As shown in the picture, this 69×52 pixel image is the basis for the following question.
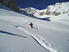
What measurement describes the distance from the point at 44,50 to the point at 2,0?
43300mm

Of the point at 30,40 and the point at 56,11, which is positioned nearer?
the point at 30,40

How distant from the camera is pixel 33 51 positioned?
6047mm

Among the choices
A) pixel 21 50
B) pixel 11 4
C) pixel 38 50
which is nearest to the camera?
pixel 21 50

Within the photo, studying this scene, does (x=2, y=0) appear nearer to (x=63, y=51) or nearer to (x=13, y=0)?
(x=13, y=0)

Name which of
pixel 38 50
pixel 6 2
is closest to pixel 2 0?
pixel 6 2

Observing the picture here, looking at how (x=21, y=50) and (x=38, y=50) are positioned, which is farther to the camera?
(x=38, y=50)

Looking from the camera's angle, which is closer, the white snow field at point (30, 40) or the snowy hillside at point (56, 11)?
the white snow field at point (30, 40)

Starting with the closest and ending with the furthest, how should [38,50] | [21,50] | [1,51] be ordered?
[1,51], [21,50], [38,50]

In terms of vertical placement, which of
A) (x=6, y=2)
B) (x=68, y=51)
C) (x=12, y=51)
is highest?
(x=6, y=2)

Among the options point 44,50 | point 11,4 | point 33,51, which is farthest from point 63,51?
point 11,4

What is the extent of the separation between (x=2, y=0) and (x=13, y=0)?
13.7 ft

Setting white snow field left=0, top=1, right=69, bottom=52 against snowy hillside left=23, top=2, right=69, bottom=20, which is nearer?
white snow field left=0, top=1, right=69, bottom=52

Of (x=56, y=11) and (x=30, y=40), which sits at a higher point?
(x=30, y=40)

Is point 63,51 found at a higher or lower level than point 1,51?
lower
